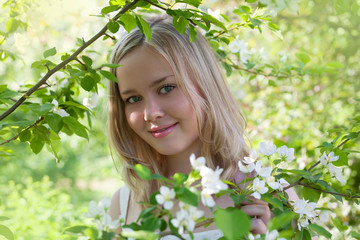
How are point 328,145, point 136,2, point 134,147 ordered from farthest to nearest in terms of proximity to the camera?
point 134,147 → point 328,145 → point 136,2

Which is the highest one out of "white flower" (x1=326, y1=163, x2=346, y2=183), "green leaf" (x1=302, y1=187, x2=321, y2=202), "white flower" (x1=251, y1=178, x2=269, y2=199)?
"white flower" (x1=251, y1=178, x2=269, y2=199)

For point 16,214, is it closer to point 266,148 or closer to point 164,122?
point 164,122

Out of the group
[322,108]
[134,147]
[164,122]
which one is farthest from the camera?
[322,108]

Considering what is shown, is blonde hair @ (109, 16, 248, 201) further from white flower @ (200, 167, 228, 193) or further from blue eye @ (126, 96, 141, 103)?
white flower @ (200, 167, 228, 193)

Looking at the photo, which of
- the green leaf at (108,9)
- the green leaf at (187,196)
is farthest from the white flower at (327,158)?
the green leaf at (108,9)

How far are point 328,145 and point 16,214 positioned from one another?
6.92 feet

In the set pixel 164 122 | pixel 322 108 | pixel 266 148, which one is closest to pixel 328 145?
pixel 266 148

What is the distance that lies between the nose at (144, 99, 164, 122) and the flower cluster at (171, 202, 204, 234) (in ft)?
2.29

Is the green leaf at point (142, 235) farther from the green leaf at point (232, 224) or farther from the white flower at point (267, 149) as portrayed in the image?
the white flower at point (267, 149)

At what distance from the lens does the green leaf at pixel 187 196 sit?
2.43 ft

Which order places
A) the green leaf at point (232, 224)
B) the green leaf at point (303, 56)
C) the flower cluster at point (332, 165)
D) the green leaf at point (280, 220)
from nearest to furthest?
1. the green leaf at point (232, 224)
2. the green leaf at point (280, 220)
3. the flower cluster at point (332, 165)
4. the green leaf at point (303, 56)

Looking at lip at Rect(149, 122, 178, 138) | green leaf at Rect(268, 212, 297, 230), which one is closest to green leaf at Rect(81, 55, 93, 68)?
lip at Rect(149, 122, 178, 138)

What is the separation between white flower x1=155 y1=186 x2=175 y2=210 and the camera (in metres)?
0.78

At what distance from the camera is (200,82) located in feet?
5.24
